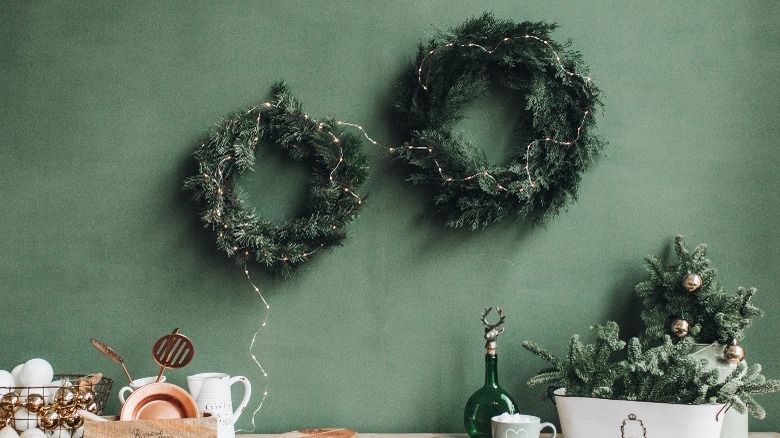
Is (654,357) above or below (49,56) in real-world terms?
below

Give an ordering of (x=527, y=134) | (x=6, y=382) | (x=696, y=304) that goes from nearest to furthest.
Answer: (x=6, y=382)
(x=696, y=304)
(x=527, y=134)

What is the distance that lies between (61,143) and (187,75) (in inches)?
15.3

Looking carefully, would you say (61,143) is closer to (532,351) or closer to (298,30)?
(298,30)

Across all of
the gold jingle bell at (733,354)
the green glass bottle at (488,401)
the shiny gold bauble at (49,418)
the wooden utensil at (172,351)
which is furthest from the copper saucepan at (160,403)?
the gold jingle bell at (733,354)

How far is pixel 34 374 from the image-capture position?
1.56 m

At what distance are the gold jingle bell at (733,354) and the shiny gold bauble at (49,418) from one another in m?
1.55

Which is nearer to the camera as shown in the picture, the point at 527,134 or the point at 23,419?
the point at 23,419

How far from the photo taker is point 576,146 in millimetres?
1709

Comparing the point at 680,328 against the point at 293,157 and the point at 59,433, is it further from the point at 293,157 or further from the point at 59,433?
the point at 59,433

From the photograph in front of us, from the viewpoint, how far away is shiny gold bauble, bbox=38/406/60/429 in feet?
4.91

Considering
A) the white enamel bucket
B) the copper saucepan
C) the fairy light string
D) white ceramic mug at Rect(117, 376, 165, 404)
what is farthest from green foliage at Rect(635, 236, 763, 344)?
white ceramic mug at Rect(117, 376, 165, 404)

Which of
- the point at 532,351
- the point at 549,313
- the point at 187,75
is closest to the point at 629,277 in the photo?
the point at 549,313

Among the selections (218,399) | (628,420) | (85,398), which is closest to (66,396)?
(85,398)

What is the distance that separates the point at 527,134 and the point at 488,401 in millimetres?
698
